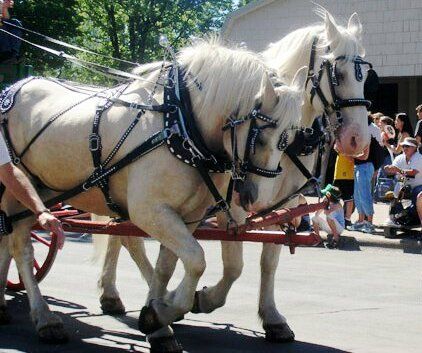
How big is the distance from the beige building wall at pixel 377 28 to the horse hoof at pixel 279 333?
15.8m

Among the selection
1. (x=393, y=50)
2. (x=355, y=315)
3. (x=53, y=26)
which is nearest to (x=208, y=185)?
(x=355, y=315)

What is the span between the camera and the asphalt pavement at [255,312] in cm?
673

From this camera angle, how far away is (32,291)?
688 centimetres

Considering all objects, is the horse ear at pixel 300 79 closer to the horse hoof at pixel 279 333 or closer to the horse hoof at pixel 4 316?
the horse hoof at pixel 279 333

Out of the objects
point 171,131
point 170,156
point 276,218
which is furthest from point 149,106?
point 276,218

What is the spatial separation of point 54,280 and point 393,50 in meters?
14.4

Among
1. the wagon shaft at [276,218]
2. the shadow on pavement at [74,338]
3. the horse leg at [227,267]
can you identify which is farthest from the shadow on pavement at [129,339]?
the wagon shaft at [276,218]

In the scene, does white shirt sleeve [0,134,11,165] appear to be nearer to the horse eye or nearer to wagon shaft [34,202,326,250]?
wagon shaft [34,202,326,250]

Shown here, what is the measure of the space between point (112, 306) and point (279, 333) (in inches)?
65.8

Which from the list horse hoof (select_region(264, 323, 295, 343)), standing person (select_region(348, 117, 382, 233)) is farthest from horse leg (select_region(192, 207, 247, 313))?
standing person (select_region(348, 117, 382, 233))

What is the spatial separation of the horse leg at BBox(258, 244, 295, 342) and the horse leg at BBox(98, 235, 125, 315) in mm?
1359

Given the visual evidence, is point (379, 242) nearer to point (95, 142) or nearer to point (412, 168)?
point (412, 168)

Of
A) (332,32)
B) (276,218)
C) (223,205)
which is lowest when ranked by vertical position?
(276,218)

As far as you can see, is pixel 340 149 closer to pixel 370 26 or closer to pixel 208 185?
pixel 208 185
